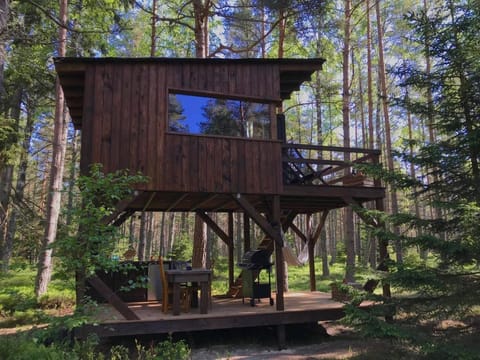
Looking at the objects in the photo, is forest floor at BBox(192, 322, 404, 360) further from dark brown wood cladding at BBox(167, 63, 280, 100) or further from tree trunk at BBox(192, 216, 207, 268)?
dark brown wood cladding at BBox(167, 63, 280, 100)

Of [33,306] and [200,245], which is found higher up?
[200,245]

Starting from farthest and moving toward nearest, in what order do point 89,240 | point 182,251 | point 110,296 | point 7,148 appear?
point 182,251 → point 7,148 → point 110,296 → point 89,240

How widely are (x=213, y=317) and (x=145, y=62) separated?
16.5 feet

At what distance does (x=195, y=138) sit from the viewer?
302 inches

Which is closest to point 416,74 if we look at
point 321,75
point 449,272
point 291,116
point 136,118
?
point 449,272

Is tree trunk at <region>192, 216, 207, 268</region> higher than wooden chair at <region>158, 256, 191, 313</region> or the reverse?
higher

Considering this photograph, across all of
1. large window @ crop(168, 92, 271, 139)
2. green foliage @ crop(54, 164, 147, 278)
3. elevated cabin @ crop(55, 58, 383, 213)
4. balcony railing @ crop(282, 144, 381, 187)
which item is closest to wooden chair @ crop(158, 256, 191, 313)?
elevated cabin @ crop(55, 58, 383, 213)

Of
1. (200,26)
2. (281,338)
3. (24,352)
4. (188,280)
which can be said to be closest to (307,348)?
(281,338)

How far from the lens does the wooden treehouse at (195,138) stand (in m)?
7.17

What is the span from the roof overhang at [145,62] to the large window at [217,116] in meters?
0.80

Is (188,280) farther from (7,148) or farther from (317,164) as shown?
(7,148)

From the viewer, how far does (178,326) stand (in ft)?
22.9

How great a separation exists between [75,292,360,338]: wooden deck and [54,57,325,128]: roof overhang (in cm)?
438

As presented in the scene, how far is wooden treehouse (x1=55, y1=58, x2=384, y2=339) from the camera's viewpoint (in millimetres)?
7168
